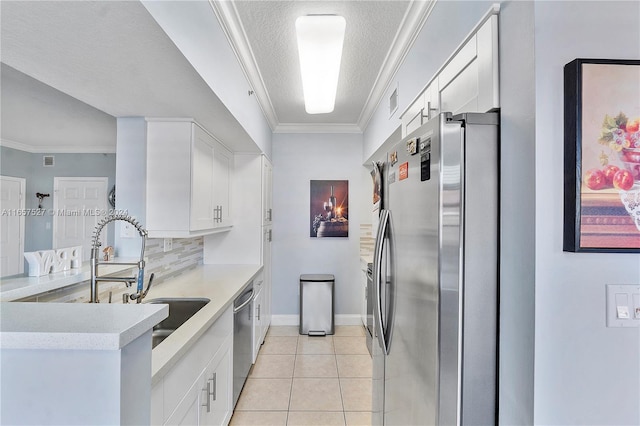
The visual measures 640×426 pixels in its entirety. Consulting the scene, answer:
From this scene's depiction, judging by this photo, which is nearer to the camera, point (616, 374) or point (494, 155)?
point (616, 374)

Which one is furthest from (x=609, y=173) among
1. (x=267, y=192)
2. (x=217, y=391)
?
(x=267, y=192)

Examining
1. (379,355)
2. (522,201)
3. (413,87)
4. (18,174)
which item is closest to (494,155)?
(522,201)

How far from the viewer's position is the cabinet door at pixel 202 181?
2.34 m

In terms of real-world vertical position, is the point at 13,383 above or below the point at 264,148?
below

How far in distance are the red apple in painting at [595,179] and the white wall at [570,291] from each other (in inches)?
2.4

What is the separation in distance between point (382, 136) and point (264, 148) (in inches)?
53.7

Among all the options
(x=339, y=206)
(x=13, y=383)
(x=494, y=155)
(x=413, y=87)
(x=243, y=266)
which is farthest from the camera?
(x=339, y=206)

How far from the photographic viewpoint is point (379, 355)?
1.79 m

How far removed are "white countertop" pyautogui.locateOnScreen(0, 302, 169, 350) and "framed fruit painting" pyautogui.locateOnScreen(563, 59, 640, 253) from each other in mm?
1165

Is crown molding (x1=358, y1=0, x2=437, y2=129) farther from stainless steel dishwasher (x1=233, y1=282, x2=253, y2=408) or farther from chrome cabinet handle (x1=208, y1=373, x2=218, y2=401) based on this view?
chrome cabinet handle (x1=208, y1=373, x2=218, y2=401)

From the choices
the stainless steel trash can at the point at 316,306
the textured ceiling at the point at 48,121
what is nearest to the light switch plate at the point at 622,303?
the textured ceiling at the point at 48,121

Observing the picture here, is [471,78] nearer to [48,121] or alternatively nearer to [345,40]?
[345,40]

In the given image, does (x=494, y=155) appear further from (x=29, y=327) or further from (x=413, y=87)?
(x=29, y=327)

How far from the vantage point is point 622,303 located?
910 millimetres
